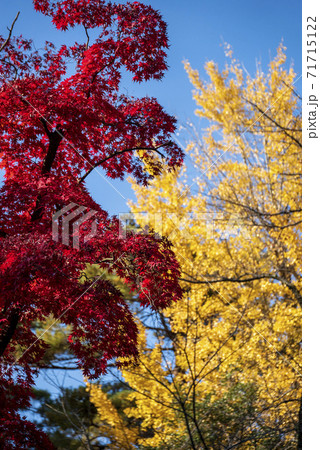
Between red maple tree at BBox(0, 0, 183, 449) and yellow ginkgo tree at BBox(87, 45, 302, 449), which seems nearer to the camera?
red maple tree at BBox(0, 0, 183, 449)

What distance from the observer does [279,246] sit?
8.30 m

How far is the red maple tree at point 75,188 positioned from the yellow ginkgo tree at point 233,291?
1832mm

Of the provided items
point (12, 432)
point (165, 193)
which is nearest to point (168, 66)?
point (12, 432)

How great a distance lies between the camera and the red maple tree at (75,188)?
3.69m

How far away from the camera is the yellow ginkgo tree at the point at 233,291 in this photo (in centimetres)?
598

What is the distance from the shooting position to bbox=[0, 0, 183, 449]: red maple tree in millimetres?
3688

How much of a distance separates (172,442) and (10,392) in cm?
255

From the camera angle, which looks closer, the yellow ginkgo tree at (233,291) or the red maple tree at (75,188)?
the red maple tree at (75,188)

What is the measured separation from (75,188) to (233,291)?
5.21 meters

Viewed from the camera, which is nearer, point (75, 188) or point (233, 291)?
point (75, 188)

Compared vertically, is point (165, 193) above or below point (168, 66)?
above

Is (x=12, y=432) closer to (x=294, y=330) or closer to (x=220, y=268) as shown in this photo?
(x=294, y=330)

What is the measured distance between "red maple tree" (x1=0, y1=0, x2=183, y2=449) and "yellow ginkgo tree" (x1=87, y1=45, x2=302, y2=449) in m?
1.83

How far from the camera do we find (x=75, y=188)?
3.97 m
